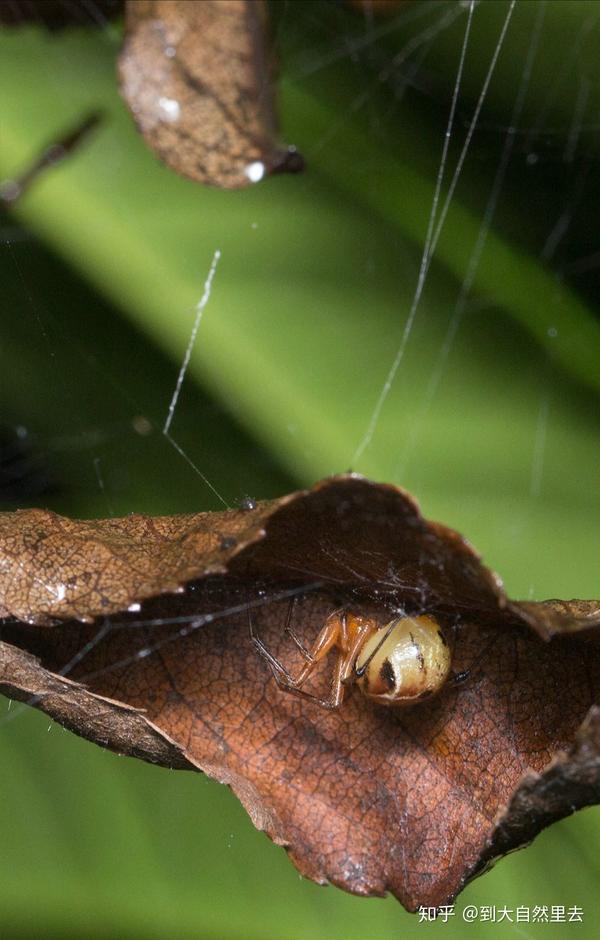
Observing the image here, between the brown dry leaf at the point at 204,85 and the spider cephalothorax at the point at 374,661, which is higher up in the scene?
the brown dry leaf at the point at 204,85

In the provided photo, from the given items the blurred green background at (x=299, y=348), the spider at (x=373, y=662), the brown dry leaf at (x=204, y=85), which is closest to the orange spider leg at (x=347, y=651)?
the spider at (x=373, y=662)

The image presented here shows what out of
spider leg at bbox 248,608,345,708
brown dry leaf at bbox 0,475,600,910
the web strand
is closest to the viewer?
brown dry leaf at bbox 0,475,600,910

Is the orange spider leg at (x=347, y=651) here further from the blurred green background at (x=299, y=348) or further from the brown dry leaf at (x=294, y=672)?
the blurred green background at (x=299, y=348)

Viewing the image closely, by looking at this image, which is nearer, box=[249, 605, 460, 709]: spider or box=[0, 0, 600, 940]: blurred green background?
box=[249, 605, 460, 709]: spider

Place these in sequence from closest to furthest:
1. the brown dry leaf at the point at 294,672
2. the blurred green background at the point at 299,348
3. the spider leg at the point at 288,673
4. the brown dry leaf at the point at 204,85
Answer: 1. the brown dry leaf at the point at 294,672
2. the spider leg at the point at 288,673
3. the brown dry leaf at the point at 204,85
4. the blurred green background at the point at 299,348

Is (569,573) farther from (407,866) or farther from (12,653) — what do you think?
(12,653)

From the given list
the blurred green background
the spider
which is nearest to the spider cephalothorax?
the spider

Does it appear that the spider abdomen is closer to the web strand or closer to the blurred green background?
the blurred green background
